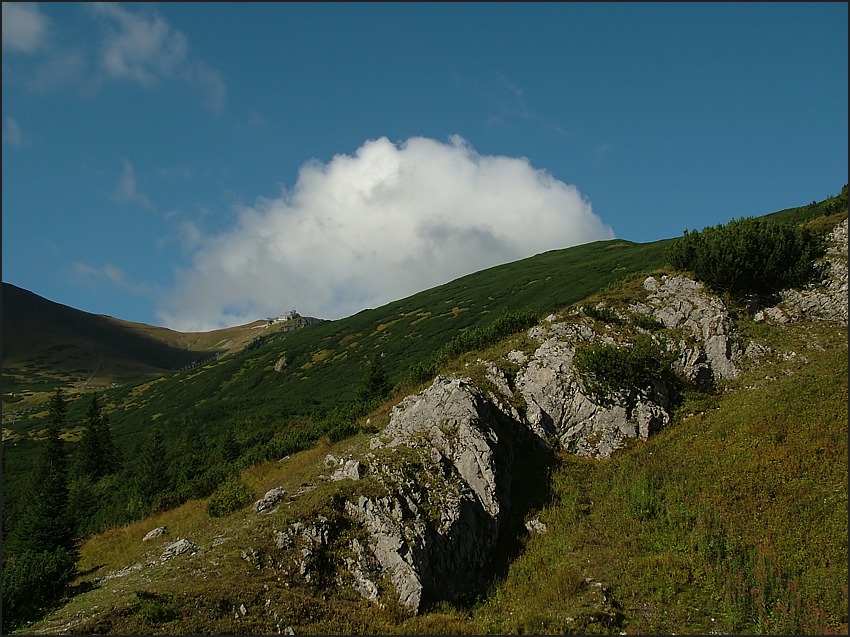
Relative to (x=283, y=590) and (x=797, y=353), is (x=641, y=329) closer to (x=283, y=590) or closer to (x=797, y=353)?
(x=797, y=353)

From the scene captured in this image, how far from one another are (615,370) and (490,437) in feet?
24.9

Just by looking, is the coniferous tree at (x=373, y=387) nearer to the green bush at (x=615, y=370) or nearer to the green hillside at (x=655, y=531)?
the green hillside at (x=655, y=531)

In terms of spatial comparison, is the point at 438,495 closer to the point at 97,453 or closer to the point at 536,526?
the point at 536,526

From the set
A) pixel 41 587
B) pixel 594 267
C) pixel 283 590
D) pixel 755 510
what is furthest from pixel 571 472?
pixel 594 267

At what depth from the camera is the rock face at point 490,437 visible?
1877 cm

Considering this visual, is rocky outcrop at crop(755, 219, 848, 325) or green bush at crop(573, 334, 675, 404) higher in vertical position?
rocky outcrop at crop(755, 219, 848, 325)

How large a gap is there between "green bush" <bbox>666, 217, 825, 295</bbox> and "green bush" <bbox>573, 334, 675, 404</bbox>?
9399 mm

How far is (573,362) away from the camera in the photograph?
27.6 metres

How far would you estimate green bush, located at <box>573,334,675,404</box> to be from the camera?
2623 cm

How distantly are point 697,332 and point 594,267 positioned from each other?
84.5 m

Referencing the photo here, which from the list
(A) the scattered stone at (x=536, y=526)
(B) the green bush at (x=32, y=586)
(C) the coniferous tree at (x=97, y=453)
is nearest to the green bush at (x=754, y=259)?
(A) the scattered stone at (x=536, y=526)

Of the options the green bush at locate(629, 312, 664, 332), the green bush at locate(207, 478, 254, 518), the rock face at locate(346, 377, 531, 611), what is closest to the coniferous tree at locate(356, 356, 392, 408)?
the rock face at locate(346, 377, 531, 611)

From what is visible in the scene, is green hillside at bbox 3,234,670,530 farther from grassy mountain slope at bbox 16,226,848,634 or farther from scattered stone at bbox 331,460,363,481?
grassy mountain slope at bbox 16,226,848,634

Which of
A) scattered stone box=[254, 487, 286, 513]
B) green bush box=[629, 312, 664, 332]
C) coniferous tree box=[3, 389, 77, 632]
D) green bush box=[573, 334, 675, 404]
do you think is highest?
green bush box=[629, 312, 664, 332]
